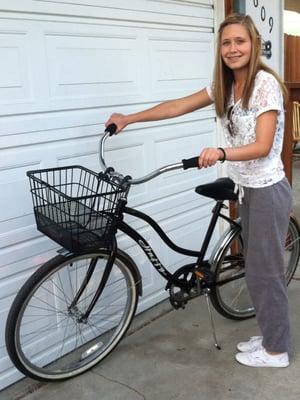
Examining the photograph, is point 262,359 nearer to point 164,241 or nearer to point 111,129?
point 164,241

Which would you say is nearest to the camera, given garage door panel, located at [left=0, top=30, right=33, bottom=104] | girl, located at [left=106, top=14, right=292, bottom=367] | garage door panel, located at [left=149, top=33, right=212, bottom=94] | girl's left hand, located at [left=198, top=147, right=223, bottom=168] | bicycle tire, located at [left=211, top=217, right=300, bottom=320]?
girl's left hand, located at [left=198, top=147, right=223, bottom=168]

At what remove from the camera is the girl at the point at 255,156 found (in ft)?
7.93

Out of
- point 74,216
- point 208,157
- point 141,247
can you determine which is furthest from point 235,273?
point 74,216

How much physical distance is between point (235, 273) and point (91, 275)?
3.28 ft

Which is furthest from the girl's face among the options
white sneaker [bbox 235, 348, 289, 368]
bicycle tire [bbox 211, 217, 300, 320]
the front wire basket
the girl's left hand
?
white sneaker [bbox 235, 348, 289, 368]

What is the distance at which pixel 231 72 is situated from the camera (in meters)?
2.61

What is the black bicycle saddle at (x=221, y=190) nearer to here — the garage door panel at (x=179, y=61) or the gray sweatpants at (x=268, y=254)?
the gray sweatpants at (x=268, y=254)

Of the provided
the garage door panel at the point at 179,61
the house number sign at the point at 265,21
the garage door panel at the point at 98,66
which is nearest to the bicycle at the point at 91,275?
the garage door panel at the point at 98,66

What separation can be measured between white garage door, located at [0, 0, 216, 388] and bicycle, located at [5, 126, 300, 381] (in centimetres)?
17

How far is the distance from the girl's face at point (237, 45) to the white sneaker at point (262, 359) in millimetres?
1525

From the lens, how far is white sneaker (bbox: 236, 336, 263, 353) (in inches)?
116

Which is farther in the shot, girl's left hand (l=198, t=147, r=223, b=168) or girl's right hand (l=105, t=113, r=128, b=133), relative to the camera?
girl's right hand (l=105, t=113, r=128, b=133)

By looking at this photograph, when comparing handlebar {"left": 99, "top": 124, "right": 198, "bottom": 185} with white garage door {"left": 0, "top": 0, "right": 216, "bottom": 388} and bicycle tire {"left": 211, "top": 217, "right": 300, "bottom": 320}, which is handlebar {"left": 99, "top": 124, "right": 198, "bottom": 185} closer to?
white garage door {"left": 0, "top": 0, "right": 216, "bottom": 388}

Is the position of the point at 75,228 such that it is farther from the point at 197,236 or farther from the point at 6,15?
the point at 197,236
